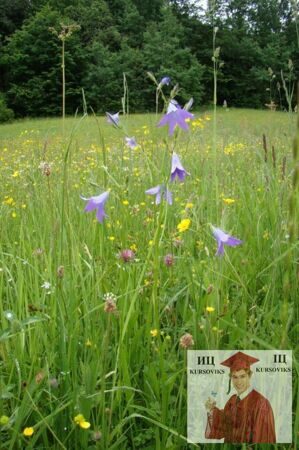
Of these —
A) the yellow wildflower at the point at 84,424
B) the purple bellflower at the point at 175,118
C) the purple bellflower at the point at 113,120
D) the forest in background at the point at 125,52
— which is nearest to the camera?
the yellow wildflower at the point at 84,424

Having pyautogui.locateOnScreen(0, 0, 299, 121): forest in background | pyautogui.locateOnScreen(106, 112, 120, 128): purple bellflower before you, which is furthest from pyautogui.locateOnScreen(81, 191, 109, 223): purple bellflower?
pyautogui.locateOnScreen(0, 0, 299, 121): forest in background

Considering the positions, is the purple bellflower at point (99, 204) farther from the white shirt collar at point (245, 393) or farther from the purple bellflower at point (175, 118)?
the white shirt collar at point (245, 393)

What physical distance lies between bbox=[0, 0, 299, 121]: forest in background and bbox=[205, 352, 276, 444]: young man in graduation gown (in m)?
14.7

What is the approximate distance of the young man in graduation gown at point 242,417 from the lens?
70cm

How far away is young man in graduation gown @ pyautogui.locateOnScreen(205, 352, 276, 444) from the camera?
702 mm

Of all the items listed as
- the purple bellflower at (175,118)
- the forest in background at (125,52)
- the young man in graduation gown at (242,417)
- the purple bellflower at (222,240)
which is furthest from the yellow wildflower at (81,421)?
the forest in background at (125,52)

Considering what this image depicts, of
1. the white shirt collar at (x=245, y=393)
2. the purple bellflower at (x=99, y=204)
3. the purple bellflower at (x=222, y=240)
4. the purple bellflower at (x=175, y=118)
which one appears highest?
the purple bellflower at (x=175, y=118)

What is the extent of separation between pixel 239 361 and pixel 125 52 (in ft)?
67.4

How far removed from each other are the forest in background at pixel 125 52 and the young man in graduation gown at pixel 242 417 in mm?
14732

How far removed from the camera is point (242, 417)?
714 mm

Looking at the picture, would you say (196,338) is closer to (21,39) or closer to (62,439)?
(62,439)

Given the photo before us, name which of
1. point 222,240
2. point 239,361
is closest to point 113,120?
point 222,240

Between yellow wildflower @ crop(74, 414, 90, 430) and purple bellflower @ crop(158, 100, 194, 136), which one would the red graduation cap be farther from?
purple bellflower @ crop(158, 100, 194, 136)

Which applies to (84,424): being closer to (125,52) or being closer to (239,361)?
(239,361)
